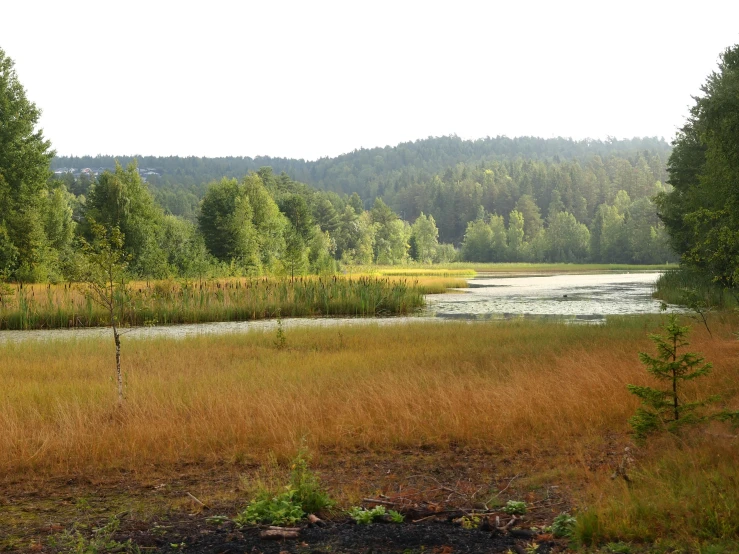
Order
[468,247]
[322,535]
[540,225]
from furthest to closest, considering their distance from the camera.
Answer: [540,225]
[468,247]
[322,535]

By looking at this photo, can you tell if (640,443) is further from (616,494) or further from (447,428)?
(447,428)

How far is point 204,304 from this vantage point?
28.2 m

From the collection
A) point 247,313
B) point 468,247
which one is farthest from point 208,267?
point 468,247

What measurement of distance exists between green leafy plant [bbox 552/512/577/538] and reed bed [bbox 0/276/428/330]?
63.5 ft

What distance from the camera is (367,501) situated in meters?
6.77

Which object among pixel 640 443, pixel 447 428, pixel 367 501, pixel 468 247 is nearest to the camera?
pixel 367 501

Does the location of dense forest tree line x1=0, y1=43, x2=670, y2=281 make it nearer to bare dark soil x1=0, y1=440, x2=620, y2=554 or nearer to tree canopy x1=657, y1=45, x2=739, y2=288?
bare dark soil x1=0, y1=440, x2=620, y2=554

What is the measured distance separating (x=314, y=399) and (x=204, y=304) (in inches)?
719

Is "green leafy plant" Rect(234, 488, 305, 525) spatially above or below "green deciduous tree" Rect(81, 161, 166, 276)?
below

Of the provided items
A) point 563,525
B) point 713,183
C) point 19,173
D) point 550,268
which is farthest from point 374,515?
point 550,268

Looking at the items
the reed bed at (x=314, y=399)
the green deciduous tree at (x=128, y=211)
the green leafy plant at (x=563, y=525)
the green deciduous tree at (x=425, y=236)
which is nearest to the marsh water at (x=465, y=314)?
the reed bed at (x=314, y=399)

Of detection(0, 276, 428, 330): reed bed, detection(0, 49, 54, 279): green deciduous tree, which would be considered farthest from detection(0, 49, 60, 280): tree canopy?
detection(0, 276, 428, 330): reed bed

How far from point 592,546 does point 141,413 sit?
7.18 m

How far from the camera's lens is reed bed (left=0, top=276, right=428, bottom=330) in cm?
2569
